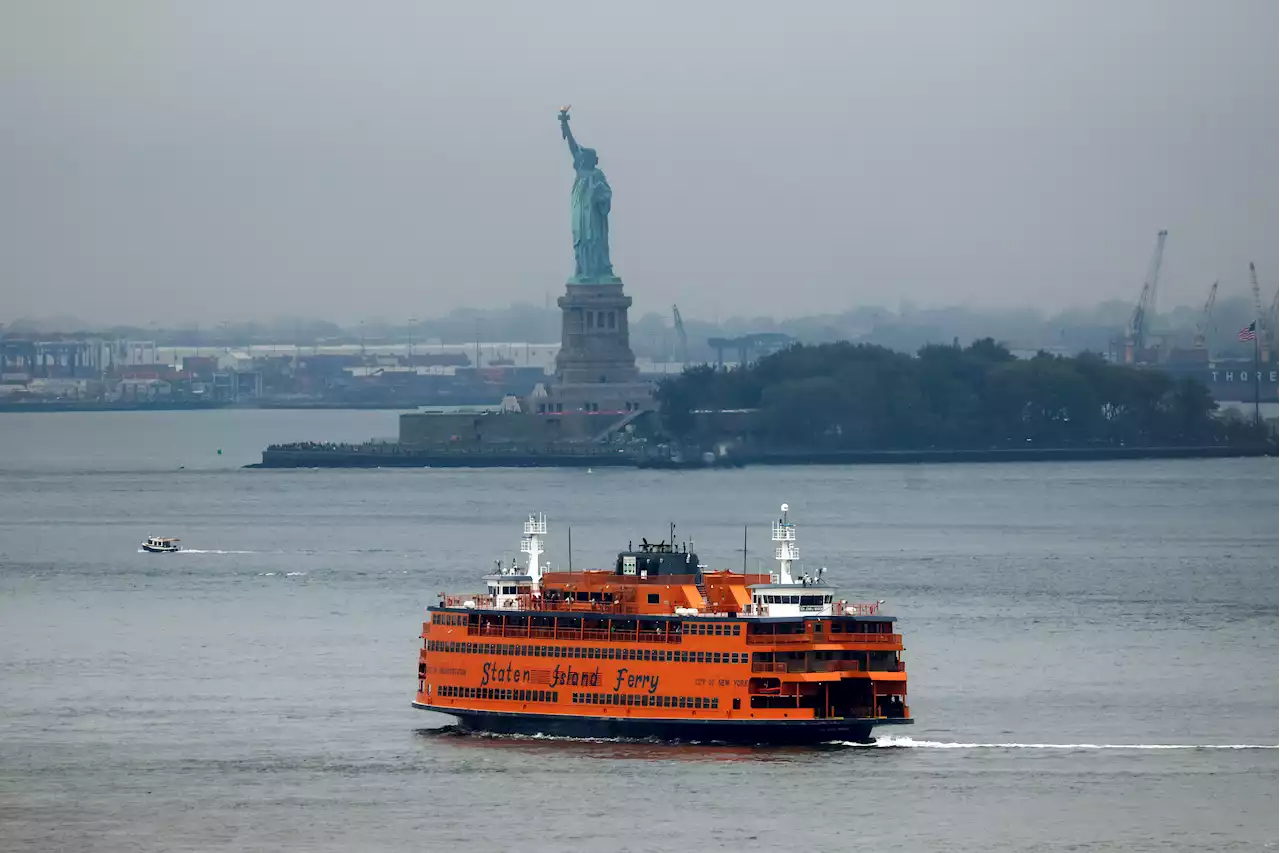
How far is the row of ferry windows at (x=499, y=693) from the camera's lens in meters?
51.3

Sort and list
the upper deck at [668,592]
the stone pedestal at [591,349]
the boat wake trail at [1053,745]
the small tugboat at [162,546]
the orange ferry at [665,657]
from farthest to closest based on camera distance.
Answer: the stone pedestal at [591,349]
the small tugboat at [162,546]
the boat wake trail at [1053,745]
the upper deck at [668,592]
the orange ferry at [665,657]

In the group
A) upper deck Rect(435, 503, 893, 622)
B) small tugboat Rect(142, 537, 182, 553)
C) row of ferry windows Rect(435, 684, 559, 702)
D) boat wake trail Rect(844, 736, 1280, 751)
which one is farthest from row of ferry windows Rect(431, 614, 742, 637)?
small tugboat Rect(142, 537, 182, 553)

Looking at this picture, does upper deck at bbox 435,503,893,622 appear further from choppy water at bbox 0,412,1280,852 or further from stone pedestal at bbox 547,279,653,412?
stone pedestal at bbox 547,279,653,412

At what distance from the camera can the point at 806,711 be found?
4941cm

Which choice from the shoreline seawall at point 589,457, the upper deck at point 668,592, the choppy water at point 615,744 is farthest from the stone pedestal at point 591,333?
the upper deck at point 668,592

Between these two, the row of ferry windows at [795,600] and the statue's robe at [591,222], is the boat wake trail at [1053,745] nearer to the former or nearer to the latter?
the row of ferry windows at [795,600]

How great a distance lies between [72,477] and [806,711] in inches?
5363

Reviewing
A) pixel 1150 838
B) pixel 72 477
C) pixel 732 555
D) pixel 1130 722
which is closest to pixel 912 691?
pixel 1130 722

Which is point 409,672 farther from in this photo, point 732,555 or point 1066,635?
point 732,555

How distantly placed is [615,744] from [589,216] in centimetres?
14388

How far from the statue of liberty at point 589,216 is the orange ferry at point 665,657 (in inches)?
5540

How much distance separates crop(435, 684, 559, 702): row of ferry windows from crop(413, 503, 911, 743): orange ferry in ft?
0.08

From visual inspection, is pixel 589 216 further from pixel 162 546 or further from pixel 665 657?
pixel 665 657

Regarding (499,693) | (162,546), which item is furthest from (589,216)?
(499,693)
